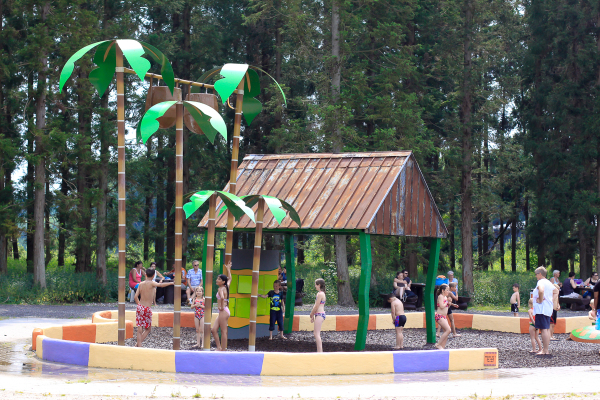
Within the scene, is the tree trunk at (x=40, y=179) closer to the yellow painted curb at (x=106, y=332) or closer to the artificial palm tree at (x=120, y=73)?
the yellow painted curb at (x=106, y=332)

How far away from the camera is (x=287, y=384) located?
9.29 m

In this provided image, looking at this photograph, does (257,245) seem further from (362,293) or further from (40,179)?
(40,179)

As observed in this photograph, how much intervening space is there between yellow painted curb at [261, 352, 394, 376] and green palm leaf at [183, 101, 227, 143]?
12.5 feet

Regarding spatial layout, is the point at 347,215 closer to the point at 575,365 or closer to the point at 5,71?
the point at 575,365

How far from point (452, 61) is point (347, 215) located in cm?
2051

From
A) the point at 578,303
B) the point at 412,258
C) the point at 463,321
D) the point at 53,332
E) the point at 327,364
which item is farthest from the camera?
the point at 412,258

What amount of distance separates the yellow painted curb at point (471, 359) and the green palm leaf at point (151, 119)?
20.2 ft

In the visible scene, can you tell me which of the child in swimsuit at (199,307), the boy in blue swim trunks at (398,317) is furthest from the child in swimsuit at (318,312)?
the child in swimsuit at (199,307)

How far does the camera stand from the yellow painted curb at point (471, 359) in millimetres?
11000

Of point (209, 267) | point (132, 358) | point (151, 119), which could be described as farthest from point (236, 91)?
point (132, 358)

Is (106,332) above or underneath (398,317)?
underneath

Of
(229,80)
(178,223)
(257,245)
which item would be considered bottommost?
(257,245)

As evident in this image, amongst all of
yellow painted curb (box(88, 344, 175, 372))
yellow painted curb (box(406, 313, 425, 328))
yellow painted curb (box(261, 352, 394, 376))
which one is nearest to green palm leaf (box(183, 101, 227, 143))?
yellow painted curb (box(88, 344, 175, 372))

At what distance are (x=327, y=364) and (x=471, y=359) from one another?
105 inches
